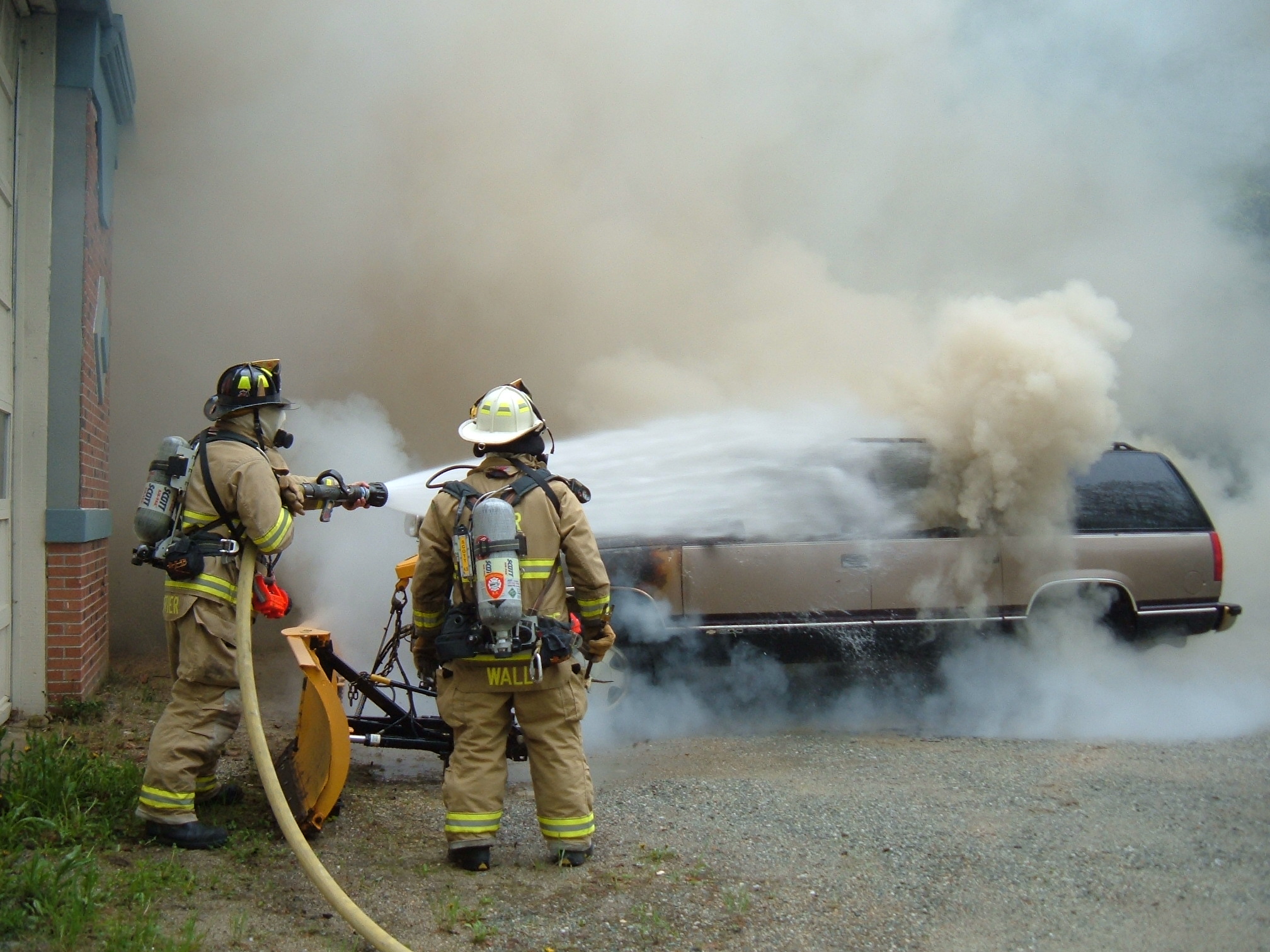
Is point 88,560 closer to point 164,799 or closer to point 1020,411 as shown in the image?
point 164,799

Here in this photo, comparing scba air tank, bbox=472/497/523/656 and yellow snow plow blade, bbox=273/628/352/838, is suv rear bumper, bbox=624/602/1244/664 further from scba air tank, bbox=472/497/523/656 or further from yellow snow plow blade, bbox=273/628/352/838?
scba air tank, bbox=472/497/523/656

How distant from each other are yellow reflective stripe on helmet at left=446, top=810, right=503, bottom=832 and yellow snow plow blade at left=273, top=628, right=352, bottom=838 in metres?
0.45

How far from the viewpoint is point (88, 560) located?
5457 millimetres

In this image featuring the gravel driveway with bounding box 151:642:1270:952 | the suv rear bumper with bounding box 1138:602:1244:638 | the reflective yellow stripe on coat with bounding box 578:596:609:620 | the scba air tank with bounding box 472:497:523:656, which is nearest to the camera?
the gravel driveway with bounding box 151:642:1270:952

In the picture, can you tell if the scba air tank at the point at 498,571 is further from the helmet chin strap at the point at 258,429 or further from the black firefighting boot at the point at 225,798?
the black firefighting boot at the point at 225,798

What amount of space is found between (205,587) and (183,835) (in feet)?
2.91

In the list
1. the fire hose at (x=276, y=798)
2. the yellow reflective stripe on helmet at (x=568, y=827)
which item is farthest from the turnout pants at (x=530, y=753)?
the fire hose at (x=276, y=798)

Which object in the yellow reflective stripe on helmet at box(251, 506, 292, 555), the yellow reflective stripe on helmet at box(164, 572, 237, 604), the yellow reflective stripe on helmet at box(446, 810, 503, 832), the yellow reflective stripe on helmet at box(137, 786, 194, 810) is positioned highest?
the yellow reflective stripe on helmet at box(251, 506, 292, 555)

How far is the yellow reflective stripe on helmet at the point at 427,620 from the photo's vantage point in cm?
380

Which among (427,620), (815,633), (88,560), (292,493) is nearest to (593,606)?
(427,620)

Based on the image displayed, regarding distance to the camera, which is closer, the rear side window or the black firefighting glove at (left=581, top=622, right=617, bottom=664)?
the black firefighting glove at (left=581, top=622, right=617, bottom=664)

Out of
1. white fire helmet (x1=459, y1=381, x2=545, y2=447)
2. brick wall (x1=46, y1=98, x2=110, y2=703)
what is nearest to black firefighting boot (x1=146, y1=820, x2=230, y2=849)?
white fire helmet (x1=459, y1=381, x2=545, y2=447)

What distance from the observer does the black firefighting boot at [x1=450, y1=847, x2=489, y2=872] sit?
11.5 ft

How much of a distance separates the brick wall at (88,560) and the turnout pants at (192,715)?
6.43ft
